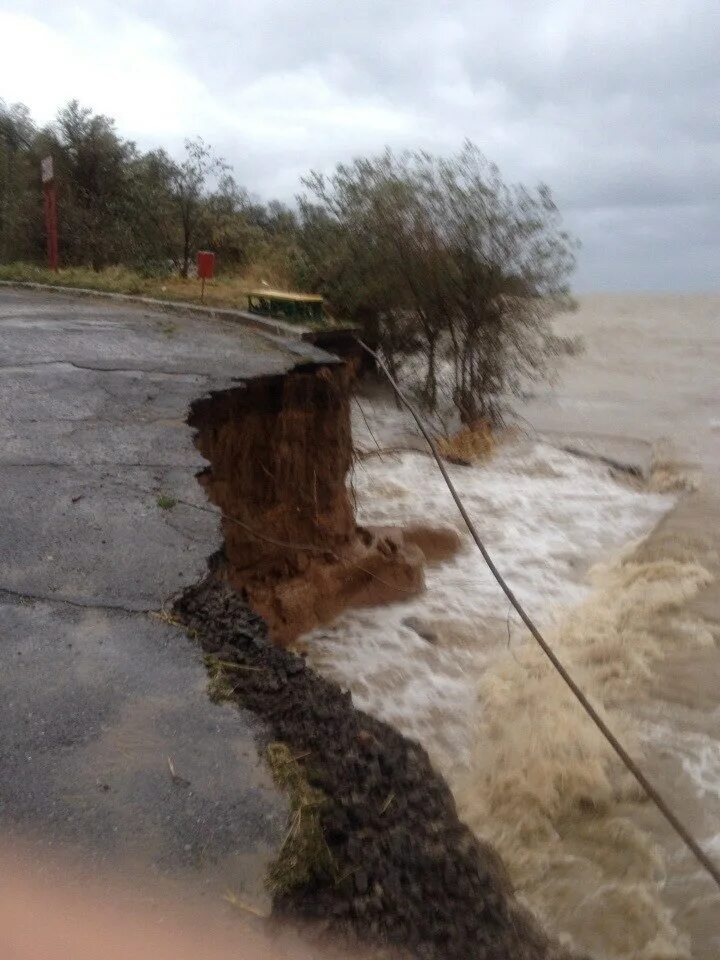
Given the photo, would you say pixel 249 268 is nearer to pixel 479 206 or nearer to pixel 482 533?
pixel 479 206

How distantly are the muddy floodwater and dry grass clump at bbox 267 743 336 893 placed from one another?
8.74 feet

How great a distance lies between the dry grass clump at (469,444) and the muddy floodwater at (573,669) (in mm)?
343

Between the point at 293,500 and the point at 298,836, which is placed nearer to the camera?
the point at 298,836

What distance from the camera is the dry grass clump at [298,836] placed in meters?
1.92

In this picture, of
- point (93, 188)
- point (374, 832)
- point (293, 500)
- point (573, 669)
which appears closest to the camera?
point (374, 832)

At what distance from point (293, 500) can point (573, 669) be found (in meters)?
2.87

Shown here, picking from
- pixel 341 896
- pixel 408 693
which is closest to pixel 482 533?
pixel 408 693

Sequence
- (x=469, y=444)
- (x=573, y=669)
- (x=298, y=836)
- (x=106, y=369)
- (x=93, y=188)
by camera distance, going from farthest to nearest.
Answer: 1. (x=93, y=188)
2. (x=469, y=444)
3. (x=573, y=669)
4. (x=106, y=369)
5. (x=298, y=836)

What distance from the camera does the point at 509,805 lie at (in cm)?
515

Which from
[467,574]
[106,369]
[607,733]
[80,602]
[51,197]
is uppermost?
[51,197]

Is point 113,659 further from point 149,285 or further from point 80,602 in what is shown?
point 149,285

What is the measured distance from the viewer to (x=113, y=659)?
2.68 meters

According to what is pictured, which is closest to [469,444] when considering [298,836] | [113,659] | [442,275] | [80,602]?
[442,275]

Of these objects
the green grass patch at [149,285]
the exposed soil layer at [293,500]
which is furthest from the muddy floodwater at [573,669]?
the green grass patch at [149,285]
